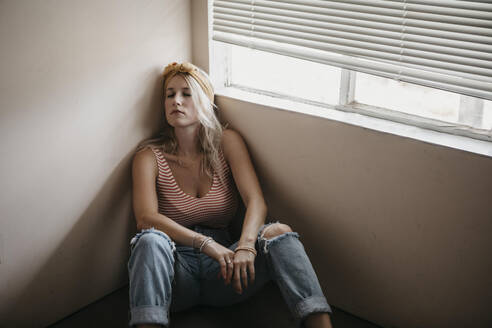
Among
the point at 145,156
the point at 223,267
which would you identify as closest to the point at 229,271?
the point at 223,267

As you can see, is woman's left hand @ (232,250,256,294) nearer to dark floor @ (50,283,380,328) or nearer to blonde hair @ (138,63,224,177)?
dark floor @ (50,283,380,328)

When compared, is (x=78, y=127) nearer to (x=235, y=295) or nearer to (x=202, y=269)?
(x=202, y=269)

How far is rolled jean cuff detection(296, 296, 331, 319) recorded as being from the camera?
173 centimetres

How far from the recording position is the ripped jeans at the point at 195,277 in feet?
5.70

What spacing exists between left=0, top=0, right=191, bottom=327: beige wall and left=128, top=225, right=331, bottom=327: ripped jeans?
291 millimetres

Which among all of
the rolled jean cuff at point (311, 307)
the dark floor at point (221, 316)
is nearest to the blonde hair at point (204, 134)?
the dark floor at point (221, 316)

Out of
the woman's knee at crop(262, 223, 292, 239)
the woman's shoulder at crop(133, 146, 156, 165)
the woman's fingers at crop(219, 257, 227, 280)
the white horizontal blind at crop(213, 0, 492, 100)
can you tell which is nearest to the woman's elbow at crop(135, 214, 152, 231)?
the woman's shoulder at crop(133, 146, 156, 165)

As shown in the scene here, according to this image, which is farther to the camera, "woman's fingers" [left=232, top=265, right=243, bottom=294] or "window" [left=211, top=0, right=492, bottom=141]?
A: "woman's fingers" [left=232, top=265, right=243, bottom=294]

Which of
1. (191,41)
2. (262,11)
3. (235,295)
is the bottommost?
(235,295)

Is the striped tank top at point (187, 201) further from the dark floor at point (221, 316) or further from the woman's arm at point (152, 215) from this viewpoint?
the dark floor at point (221, 316)

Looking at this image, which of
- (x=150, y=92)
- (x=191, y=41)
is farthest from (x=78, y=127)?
(x=191, y=41)

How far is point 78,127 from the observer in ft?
6.31

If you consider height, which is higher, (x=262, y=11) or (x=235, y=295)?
(x=262, y=11)

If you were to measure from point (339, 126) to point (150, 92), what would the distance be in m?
0.87
